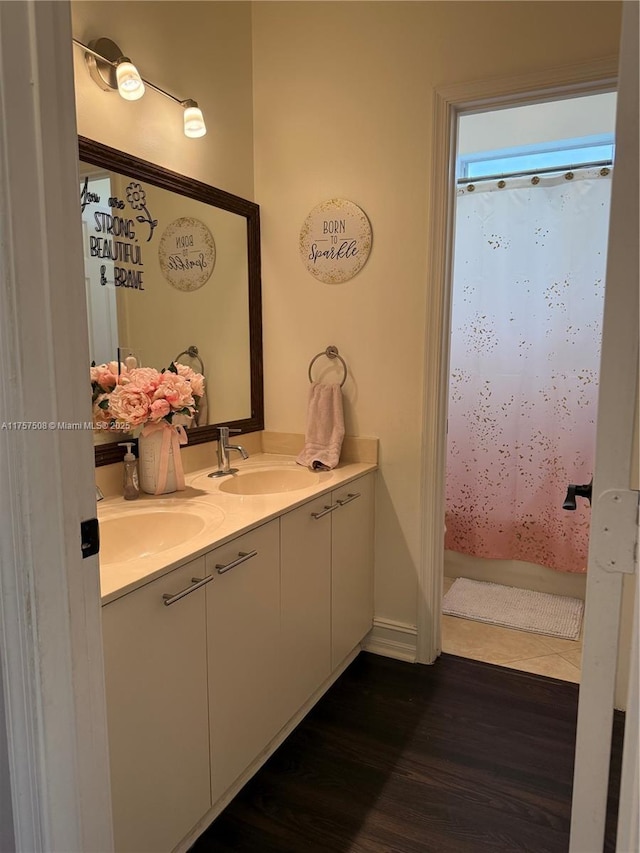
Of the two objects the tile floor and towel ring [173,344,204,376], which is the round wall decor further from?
the tile floor

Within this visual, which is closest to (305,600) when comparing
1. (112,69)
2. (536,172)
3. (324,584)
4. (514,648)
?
(324,584)

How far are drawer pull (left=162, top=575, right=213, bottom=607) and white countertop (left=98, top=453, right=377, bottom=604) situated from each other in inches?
2.4

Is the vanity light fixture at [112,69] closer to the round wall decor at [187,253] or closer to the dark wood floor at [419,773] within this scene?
the round wall decor at [187,253]

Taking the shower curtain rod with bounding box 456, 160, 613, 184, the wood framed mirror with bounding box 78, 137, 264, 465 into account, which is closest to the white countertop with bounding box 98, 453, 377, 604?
the wood framed mirror with bounding box 78, 137, 264, 465

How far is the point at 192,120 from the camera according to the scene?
2.05 meters

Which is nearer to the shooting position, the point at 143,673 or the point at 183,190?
the point at 143,673

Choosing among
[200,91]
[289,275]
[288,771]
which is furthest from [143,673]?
[200,91]

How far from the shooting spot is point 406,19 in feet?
7.11

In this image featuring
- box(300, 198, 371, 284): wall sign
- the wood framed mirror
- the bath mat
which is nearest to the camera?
the wood framed mirror

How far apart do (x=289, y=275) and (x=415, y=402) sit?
767mm

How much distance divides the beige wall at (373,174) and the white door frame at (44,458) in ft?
5.16

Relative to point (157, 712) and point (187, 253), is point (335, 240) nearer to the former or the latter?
point (187, 253)

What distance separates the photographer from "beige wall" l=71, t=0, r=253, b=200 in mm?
1753

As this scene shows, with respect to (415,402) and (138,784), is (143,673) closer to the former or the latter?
→ (138,784)
